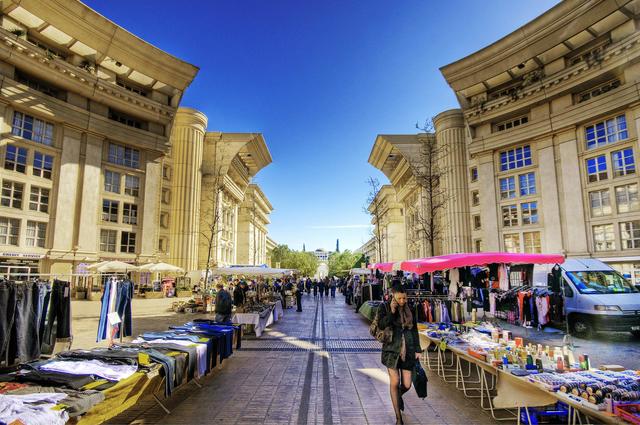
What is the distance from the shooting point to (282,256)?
9888cm

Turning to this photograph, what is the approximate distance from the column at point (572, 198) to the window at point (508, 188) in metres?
4.52

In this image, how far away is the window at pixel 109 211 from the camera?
34.6m

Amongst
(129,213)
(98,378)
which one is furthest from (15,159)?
(98,378)

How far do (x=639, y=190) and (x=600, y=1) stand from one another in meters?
13.6

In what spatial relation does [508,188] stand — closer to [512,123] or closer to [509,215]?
[509,215]

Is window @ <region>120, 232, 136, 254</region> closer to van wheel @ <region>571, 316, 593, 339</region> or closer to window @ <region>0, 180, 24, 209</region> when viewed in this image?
window @ <region>0, 180, 24, 209</region>

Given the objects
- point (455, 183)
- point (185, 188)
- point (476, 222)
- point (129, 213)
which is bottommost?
point (476, 222)

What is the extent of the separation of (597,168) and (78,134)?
135 feet

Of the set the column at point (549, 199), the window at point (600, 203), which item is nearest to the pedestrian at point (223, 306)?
the window at point (600, 203)

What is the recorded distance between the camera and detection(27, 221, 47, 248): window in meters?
28.9

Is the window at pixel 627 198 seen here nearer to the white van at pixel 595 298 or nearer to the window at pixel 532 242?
the window at pixel 532 242

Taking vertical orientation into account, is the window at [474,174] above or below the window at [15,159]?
above

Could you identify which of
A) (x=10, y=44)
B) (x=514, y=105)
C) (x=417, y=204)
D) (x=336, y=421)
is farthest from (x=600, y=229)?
(x=10, y=44)

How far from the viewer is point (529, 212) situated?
33.4m
